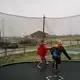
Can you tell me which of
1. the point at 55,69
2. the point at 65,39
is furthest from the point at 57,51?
the point at 65,39

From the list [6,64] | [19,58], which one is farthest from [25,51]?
[6,64]

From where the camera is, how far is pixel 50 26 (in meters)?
6.52

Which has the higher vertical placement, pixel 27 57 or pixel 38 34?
pixel 38 34

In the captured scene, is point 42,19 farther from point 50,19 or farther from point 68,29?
point 68,29

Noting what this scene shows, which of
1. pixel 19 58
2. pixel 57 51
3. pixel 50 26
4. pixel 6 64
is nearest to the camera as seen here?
pixel 57 51

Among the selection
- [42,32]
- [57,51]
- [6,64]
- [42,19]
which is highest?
[42,19]

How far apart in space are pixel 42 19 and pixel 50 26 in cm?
32

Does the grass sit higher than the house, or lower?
lower

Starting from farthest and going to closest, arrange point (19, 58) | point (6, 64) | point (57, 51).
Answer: point (19, 58), point (6, 64), point (57, 51)

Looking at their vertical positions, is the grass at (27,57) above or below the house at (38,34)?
below

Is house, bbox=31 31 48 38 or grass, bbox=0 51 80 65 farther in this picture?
house, bbox=31 31 48 38

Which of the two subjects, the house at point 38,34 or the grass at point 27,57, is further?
the house at point 38,34

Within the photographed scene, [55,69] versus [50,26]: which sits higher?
[50,26]

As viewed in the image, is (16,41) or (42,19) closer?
(16,41)
